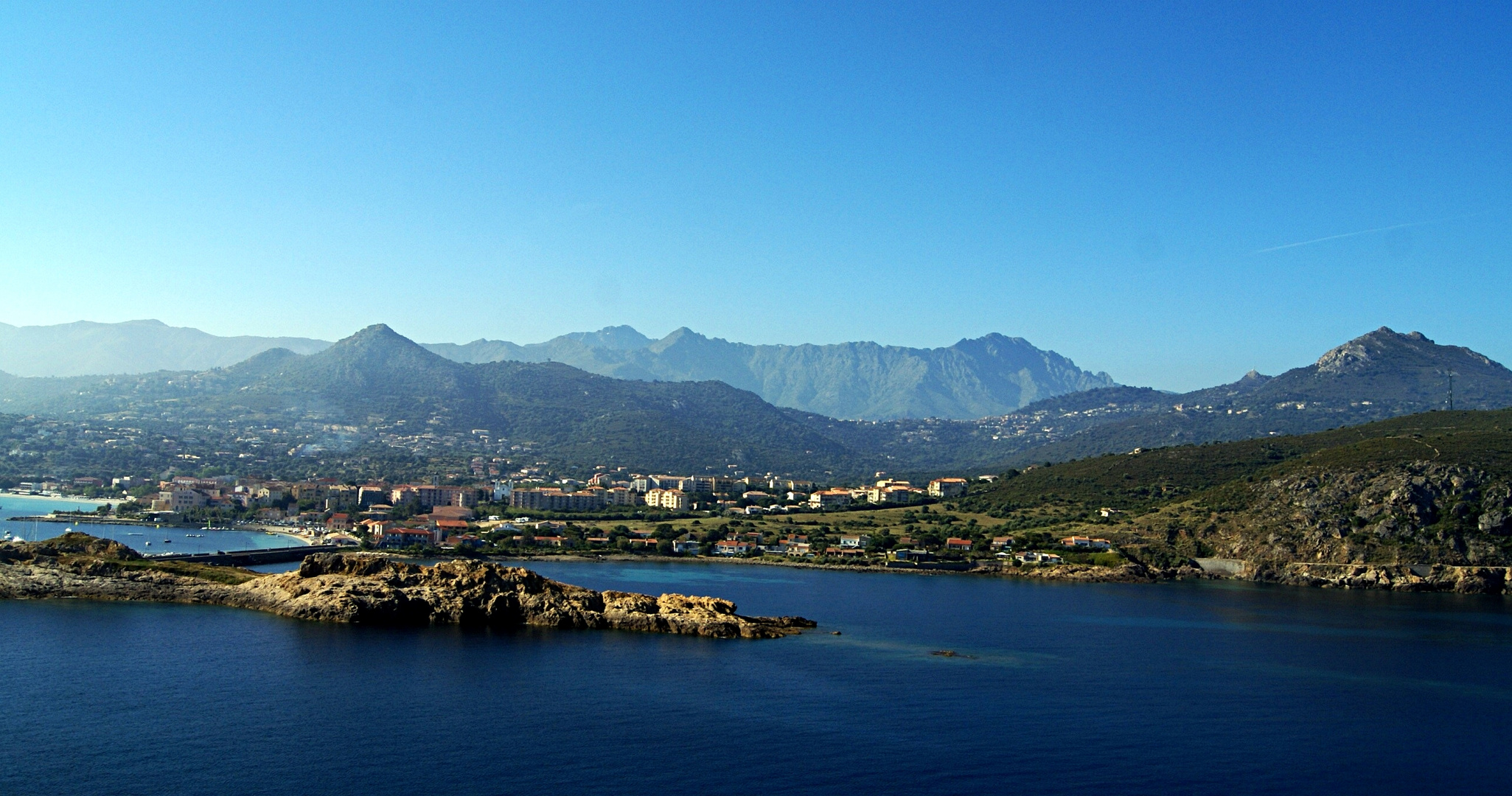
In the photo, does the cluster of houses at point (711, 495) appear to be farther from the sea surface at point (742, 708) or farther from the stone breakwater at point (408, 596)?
the sea surface at point (742, 708)

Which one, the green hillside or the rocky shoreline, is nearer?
the rocky shoreline

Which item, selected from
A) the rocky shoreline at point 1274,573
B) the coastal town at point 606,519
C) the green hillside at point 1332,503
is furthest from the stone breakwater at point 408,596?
the green hillside at point 1332,503

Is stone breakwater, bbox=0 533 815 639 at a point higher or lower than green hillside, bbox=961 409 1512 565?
lower

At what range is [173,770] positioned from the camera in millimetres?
21469

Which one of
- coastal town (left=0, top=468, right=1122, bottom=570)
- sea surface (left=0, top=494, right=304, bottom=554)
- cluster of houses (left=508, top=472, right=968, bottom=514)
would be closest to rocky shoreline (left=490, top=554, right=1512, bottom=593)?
coastal town (left=0, top=468, right=1122, bottom=570)

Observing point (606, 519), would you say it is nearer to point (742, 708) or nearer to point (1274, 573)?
point (1274, 573)

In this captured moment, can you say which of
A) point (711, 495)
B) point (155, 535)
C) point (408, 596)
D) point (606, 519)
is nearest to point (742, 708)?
point (408, 596)

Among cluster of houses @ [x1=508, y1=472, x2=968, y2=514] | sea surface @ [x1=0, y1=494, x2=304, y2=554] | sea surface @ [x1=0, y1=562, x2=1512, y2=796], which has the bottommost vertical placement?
sea surface @ [x1=0, y1=562, x2=1512, y2=796]

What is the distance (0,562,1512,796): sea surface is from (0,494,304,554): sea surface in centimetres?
2799

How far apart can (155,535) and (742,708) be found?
6234 centimetres

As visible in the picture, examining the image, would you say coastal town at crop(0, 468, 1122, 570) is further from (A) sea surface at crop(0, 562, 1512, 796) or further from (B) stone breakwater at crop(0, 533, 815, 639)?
(A) sea surface at crop(0, 562, 1512, 796)

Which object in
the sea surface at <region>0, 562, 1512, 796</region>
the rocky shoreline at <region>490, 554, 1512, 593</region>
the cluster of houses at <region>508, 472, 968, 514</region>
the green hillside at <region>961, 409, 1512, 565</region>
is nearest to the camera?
the sea surface at <region>0, 562, 1512, 796</region>

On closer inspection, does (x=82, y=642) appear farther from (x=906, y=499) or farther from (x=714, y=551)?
(x=906, y=499)

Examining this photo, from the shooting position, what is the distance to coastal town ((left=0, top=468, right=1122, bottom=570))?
237 ft
